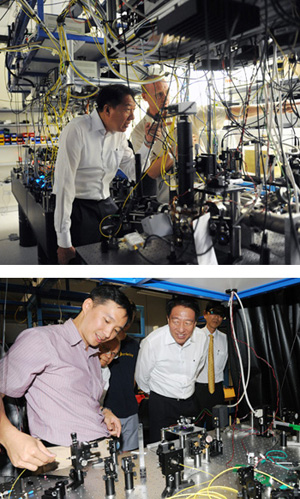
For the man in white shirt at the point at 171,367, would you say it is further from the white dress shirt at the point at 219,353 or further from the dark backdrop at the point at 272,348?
the dark backdrop at the point at 272,348

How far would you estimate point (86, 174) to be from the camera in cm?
159

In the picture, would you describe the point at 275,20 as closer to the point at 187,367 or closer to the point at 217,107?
the point at 217,107

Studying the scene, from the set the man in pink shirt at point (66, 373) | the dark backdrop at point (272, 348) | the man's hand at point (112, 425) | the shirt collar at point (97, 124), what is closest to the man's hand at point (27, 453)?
the man in pink shirt at point (66, 373)

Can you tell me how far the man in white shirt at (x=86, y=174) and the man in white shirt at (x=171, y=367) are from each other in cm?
124

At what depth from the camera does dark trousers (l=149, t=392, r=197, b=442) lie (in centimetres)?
272

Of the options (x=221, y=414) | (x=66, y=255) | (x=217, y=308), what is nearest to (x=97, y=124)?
(x=66, y=255)

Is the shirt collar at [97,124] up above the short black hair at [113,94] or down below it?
below

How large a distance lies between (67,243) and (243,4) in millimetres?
915

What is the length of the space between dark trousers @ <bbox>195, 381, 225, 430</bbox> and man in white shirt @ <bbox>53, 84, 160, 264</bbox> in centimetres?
174

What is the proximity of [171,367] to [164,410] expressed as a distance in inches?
10.1

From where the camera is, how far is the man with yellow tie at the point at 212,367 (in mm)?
2865

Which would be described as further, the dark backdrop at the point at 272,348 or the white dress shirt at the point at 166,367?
the white dress shirt at the point at 166,367

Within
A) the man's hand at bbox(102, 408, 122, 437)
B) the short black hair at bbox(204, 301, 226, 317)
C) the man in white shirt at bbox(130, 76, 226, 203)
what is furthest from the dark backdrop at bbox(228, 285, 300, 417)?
the man in white shirt at bbox(130, 76, 226, 203)

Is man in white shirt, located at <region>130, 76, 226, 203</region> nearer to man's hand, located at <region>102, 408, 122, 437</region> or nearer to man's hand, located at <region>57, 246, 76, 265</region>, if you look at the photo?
man's hand, located at <region>57, 246, 76, 265</region>
